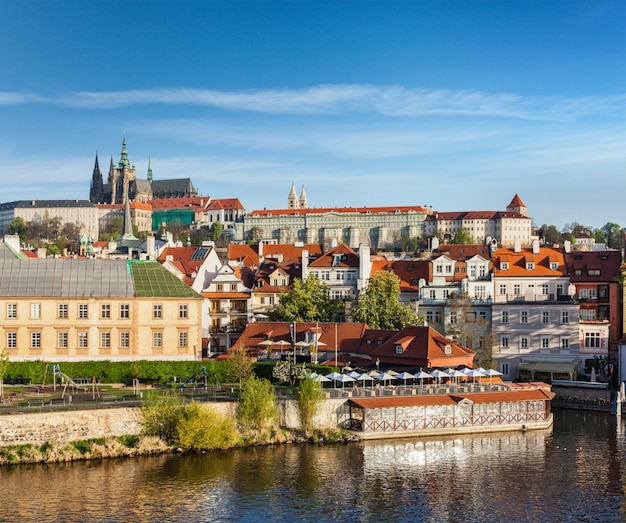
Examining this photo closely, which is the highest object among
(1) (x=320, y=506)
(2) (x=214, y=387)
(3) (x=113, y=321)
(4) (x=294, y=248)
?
(4) (x=294, y=248)

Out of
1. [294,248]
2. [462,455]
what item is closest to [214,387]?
[462,455]

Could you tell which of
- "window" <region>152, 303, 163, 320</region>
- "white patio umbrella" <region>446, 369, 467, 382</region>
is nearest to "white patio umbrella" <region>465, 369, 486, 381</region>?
"white patio umbrella" <region>446, 369, 467, 382</region>

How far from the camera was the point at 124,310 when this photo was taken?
6769 centimetres

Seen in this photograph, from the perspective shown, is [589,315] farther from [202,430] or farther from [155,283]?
[202,430]

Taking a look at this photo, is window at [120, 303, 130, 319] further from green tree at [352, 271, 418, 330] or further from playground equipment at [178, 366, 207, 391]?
green tree at [352, 271, 418, 330]

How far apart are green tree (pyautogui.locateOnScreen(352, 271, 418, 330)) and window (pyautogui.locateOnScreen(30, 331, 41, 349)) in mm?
27607

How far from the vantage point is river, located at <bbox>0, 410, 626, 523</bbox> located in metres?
40.2

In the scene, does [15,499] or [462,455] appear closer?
[15,499]

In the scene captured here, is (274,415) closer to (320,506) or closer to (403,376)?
(403,376)

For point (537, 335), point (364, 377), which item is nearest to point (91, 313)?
point (364, 377)

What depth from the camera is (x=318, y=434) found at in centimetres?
5509

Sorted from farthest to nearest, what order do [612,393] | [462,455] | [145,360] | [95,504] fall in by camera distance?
[612,393], [145,360], [462,455], [95,504]

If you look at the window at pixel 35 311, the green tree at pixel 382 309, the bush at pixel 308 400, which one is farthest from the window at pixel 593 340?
the window at pixel 35 311

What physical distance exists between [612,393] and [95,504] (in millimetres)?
45102
